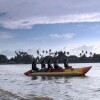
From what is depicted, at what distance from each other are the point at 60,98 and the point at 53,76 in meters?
16.3

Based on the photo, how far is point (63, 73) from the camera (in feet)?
112

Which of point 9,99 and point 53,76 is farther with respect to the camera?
point 53,76

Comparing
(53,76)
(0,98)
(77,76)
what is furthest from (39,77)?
(0,98)

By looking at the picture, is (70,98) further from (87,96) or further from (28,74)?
(28,74)

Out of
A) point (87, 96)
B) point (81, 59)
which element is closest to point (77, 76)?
point (87, 96)

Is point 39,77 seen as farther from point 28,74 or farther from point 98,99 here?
point 98,99

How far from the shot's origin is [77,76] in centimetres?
3441

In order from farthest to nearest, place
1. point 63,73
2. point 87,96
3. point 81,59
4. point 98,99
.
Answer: point 81,59 → point 63,73 → point 87,96 → point 98,99

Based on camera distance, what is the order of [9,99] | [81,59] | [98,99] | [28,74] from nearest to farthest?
[9,99] → [98,99] → [28,74] → [81,59]

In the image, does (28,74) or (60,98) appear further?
(28,74)

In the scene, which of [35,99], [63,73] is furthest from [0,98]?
[63,73]

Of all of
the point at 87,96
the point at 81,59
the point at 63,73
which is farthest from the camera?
the point at 81,59

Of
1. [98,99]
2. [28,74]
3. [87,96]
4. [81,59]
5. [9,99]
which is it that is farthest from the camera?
[81,59]

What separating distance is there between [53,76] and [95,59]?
153531 mm
